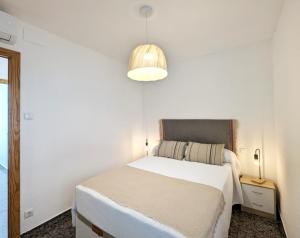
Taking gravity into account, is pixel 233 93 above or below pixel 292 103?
above

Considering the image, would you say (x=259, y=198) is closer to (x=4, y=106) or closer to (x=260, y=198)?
(x=260, y=198)

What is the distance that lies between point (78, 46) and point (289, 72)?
274 cm

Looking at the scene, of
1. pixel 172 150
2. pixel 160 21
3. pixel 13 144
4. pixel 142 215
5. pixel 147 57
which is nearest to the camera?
pixel 142 215

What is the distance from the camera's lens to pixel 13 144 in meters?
1.76

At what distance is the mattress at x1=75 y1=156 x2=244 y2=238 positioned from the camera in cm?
114

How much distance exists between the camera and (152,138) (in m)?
3.59

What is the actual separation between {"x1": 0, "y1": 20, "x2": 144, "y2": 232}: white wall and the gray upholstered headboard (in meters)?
1.03

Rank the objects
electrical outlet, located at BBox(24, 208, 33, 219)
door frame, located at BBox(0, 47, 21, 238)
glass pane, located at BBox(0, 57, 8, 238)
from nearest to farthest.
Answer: door frame, located at BBox(0, 47, 21, 238) → electrical outlet, located at BBox(24, 208, 33, 219) → glass pane, located at BBox(0, 57, 8, 238)

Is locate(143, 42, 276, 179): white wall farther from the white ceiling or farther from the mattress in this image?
the mattress

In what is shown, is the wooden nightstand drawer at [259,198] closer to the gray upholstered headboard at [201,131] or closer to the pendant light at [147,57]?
the gray upholstered headboard at [201,131]

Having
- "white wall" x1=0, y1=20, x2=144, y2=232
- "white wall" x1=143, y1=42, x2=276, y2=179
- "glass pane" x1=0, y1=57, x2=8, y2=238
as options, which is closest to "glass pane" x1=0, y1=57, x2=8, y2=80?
"glass pane" x1=0, y1=57, x2=8, y2=238

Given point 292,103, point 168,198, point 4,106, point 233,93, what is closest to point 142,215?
point 168,198

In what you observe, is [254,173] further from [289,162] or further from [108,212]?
[108,212]

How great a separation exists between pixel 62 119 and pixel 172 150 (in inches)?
72.8
